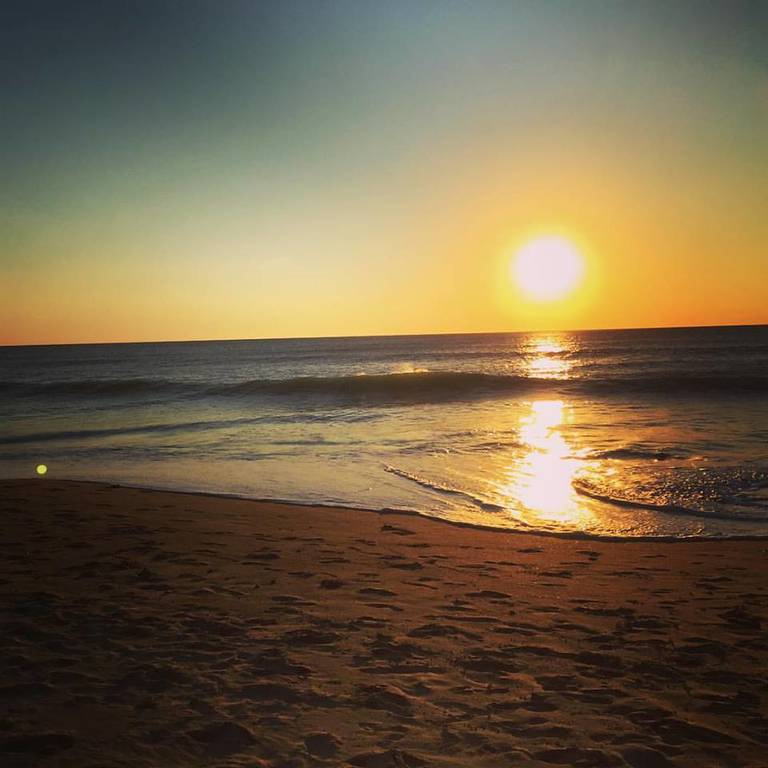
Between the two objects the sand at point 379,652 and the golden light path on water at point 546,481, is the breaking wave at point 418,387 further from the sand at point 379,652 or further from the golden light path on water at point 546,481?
the sand at point 379,652

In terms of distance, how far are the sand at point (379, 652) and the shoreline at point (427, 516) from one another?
0.89 feet

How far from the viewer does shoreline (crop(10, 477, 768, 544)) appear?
7.66 m

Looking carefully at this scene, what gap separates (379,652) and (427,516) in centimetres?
467

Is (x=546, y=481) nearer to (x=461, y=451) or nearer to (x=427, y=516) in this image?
(x=427, y=516)

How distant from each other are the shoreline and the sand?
0.27 m

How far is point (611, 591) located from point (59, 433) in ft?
63.4

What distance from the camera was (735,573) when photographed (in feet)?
20.4

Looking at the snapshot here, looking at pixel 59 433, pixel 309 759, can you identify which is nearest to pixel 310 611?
pixel 309 759

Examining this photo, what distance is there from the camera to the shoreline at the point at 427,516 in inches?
301

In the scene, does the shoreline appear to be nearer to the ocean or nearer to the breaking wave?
the ocean

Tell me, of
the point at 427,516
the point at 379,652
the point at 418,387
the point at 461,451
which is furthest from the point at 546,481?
the point at 418,387

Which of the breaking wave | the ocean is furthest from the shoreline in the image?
the breaking wave

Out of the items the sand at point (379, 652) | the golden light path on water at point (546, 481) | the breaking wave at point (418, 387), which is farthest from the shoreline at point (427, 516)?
the breaking wave at point (418, 387)

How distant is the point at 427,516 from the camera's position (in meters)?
8.91
